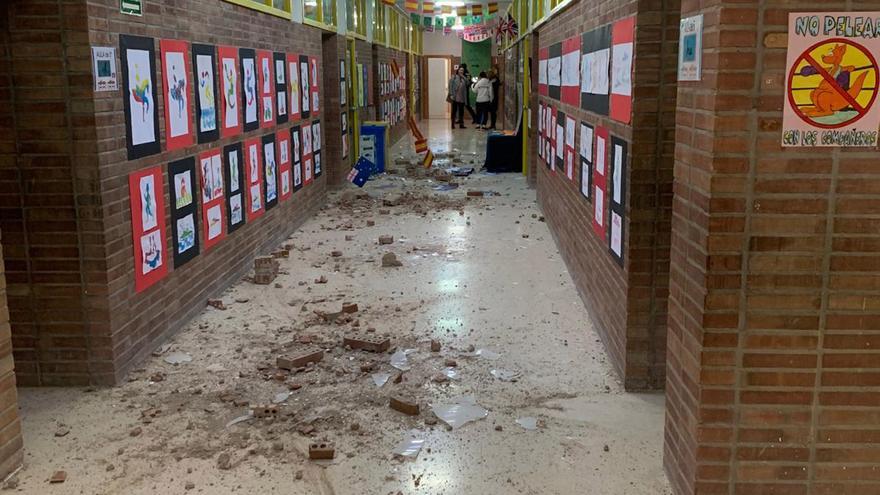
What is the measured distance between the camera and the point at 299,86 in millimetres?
8742

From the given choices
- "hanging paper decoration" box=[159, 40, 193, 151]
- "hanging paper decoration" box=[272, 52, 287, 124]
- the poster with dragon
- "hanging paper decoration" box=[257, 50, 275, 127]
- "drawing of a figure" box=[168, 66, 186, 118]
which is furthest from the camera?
"hanging paper decoration" box=[272, 52, 287, 124]

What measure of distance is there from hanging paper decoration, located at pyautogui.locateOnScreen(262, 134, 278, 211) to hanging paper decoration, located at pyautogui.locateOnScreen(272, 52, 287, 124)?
0.37 m

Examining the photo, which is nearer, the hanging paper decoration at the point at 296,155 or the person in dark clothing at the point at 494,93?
the hanging paper decoration at the point at 296,155

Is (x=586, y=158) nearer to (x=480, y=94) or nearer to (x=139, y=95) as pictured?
(x=139, y=95)

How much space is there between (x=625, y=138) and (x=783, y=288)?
1.66m

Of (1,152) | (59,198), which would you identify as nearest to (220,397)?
(59,198)

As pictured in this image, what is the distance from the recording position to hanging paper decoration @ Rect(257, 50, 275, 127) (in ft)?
23.5

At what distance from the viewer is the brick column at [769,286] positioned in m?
2.55

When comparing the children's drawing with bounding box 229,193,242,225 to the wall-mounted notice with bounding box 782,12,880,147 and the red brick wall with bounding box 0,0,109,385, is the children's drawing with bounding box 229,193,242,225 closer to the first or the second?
the red brick wall with bounding box 0,0,109,385

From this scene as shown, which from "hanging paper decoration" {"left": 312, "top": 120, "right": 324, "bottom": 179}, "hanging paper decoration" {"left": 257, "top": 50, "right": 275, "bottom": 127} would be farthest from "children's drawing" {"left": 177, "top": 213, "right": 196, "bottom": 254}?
"hanging paper decoration" {"left": 312, "top": 120, "right": 324, "bottom": 179}

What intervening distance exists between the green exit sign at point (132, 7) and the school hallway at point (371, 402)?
6.77ft

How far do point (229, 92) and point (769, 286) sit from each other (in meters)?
4.85

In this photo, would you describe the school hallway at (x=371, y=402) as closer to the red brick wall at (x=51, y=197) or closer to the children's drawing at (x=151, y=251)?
the red brick wall at (x=51, y=197)

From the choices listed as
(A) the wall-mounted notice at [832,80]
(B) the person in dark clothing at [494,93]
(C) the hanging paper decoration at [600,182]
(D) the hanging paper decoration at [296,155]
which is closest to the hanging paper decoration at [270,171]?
(D) the hanging paper decoration at [296,155]
